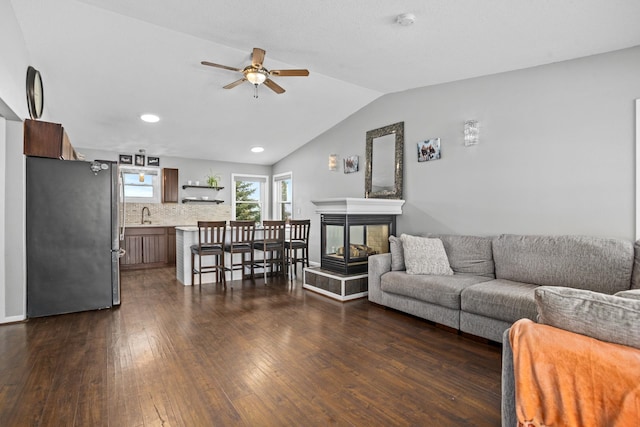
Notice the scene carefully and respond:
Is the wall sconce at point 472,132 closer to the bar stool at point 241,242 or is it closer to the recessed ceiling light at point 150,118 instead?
the bar stool at point 241,242

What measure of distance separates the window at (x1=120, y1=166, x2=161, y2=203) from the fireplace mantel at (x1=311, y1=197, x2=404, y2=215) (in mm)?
4075

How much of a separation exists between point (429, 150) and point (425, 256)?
1527mm

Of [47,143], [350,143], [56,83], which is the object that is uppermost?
[56,83]

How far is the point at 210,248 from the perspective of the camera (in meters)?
4.93

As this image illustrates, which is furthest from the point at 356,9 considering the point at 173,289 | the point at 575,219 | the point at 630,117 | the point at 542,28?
the point at 173,289

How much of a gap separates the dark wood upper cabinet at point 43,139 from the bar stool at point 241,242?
2250 mm

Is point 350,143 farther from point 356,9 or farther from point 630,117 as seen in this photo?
point 630,117

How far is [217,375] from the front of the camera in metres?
2.27

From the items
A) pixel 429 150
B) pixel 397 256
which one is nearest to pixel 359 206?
pixel 397 256

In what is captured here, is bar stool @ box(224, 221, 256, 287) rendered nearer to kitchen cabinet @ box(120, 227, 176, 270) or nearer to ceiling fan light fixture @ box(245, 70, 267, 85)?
kitchen cabinet @ box(120, 227, 176, 270)

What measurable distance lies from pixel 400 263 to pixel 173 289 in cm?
315

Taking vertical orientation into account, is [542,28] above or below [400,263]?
above

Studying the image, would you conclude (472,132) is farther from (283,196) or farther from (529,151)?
(283,196)

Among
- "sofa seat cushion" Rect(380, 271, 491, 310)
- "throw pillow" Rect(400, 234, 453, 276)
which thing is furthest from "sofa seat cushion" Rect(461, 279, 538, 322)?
"throw pillow" Rect(400, 234, 453, 276)
